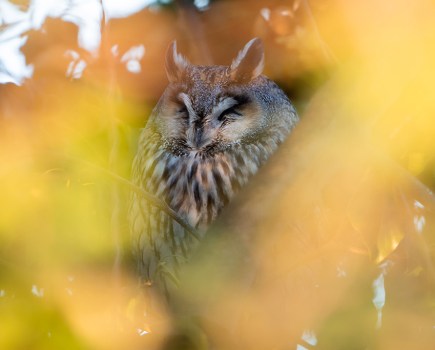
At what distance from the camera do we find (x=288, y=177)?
4.20 ft

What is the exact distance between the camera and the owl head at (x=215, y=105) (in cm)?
220

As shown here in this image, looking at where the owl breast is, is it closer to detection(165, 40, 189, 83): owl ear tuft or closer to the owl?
the owl

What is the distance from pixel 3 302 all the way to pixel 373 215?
3.39 feet

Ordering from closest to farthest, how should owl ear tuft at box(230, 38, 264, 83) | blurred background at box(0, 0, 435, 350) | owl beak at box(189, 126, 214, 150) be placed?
blurred background at box(0, 0, 435, 350) < owl beak at box(189, 126, 214, 150) < owl ear tuft at box(230, 38, 264, 83)

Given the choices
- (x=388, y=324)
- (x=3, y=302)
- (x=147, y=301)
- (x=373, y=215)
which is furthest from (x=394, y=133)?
(x=3, y=302)

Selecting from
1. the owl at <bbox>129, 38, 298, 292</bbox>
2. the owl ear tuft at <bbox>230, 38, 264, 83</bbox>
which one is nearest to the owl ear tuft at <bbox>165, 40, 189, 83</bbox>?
the owl at <bbox>129, 38, 298, 292</bbox>

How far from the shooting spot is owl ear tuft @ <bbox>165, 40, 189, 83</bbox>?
2224 mm

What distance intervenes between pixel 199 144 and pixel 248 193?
2.85 feet

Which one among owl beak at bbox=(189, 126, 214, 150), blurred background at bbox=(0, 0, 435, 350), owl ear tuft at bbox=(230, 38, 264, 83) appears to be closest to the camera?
blurred background at bbox=(0, 0, 435, 350)

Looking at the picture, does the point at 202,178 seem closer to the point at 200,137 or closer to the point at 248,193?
the point at 200,137

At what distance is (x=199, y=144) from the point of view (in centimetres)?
216

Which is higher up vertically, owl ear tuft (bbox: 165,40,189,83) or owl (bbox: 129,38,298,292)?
owl ear tuft (bbox: 165,40,189,83)

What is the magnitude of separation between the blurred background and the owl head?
0.11 m

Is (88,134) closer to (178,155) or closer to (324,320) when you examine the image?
(178,155)
